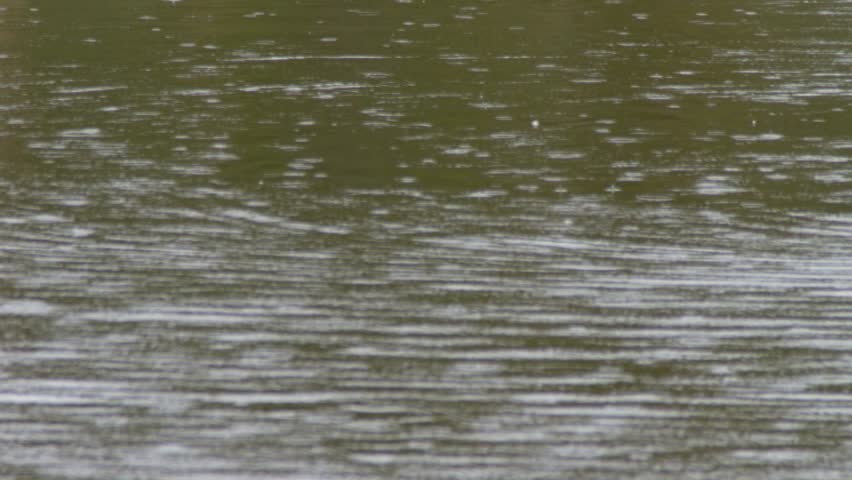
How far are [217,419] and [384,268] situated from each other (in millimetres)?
2942

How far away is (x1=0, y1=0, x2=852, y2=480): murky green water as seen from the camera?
27.4 ft

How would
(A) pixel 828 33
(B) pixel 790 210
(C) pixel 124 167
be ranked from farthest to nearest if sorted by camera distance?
1. (A) pixel 828 33
2. (C) pixel 124 167
3. (B) pixel 790 210

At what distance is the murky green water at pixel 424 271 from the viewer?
27.4 ft

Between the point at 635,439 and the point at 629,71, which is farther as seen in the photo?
the point at 629,71

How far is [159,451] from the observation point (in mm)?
8133

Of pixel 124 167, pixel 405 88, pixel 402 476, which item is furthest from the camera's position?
pixel 405 88

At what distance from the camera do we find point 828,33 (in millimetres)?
24688

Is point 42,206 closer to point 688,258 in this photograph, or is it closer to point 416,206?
point 416,206

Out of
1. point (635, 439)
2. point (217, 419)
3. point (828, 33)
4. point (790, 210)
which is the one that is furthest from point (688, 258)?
point (828, 33)

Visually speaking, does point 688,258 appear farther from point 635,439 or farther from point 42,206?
point 42,206

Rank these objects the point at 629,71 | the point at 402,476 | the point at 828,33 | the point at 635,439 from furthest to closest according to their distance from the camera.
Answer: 1. the point at 828,33
2. the point at 629,71
3. the point at 635,439
4. the point at 402,476

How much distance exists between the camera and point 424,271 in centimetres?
1127

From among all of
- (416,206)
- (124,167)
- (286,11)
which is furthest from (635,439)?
(286,11)

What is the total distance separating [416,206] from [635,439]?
5.19 metres
